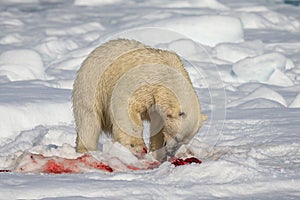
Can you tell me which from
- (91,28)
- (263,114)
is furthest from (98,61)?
(91,28)

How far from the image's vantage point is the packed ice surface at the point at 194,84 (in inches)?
116

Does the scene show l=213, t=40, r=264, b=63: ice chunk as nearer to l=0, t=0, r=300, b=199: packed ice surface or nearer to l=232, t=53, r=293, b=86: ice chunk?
l=0, t=0, r=300, b=199: packed ice surface

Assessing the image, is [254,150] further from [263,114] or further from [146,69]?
[263,114]

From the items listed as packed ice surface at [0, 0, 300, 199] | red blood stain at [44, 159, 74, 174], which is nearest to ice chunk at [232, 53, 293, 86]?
packed ice surface at [0, 0, 300, 199]

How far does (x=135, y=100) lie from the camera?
4.42 metres

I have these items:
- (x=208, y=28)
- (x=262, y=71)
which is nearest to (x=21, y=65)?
(x=262, y=71)

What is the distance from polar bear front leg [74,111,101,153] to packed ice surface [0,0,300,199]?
0.14m

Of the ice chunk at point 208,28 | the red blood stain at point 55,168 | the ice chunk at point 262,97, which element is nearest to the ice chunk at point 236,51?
the ice chunk at point 208,28

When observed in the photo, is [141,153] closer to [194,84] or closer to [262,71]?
[194,84]

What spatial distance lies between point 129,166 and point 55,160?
477 millimetres

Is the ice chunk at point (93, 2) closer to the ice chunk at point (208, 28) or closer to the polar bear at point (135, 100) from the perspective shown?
the ice chunk at point (208, 28)

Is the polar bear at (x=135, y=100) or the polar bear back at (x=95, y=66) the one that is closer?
the polar bear at (x=135, y=100)

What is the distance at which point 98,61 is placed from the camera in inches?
189

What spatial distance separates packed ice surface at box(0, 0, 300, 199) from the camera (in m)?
2.95
